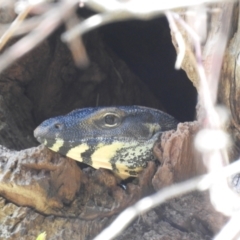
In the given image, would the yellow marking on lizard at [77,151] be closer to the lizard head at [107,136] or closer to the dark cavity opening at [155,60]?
the lizard head at [107,136]

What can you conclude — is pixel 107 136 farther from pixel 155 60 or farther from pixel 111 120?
pixel 155 60

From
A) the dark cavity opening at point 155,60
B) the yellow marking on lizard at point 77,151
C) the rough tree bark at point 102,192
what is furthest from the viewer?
the dark cavity opening at point 155,60

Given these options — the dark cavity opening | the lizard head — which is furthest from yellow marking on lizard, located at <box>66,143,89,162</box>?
the dark cavity opening

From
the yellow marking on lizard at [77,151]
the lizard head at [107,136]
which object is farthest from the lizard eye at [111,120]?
the yellow marking on lizard at [77,151]

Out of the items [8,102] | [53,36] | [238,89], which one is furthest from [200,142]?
[53,36]

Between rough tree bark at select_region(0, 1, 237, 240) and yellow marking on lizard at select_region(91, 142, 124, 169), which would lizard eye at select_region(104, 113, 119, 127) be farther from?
rough tree bark at select_region(0, 1, 237, 240)

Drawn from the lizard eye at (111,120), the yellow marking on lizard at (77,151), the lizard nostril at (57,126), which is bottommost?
the yellow marking on lizard at (77,151)

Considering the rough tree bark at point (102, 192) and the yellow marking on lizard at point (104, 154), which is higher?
the yellow marking on lizard at point (104, 154)

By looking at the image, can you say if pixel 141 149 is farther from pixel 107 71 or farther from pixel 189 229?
pixel 107 71
